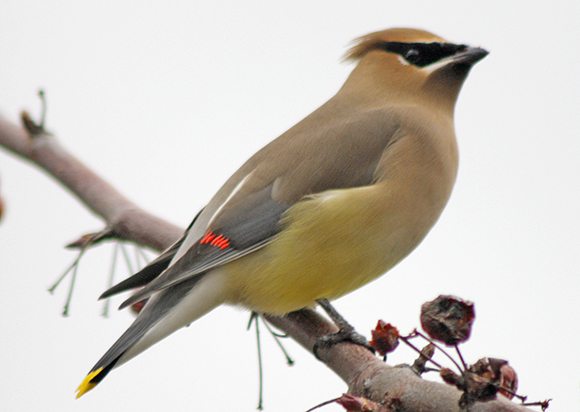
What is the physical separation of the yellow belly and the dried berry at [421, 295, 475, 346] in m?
1.38

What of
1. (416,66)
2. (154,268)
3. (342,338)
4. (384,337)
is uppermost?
(416,66)

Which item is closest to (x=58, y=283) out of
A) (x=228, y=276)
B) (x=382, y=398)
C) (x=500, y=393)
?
(x=228, y=276)

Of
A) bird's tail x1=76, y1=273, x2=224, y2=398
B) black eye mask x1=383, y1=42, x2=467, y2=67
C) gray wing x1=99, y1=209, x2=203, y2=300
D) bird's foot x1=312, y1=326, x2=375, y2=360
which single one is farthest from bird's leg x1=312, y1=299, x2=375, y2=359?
black eye mask x1=383, y1=42, x2=467, y2=67

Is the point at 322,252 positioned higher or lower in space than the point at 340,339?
higher

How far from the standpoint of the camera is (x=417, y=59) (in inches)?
181

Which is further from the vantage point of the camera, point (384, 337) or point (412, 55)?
point (412, 55)

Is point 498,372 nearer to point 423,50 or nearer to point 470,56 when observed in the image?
point 470,56

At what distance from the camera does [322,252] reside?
3875mm

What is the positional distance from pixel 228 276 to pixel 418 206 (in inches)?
31.1

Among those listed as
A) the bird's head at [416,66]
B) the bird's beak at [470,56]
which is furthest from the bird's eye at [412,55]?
the bird's beak at [470,56]

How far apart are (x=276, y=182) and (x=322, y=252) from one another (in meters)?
0.36

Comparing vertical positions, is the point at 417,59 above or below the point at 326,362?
above

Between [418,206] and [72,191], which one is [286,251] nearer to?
[418,206]

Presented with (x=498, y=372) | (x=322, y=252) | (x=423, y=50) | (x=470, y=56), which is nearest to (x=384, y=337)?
(x=498, y=372)
